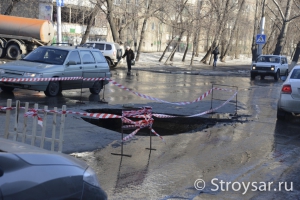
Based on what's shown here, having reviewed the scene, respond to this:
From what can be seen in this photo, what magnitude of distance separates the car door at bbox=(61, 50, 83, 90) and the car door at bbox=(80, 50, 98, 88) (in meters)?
0.23

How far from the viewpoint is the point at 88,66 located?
16.4 metres

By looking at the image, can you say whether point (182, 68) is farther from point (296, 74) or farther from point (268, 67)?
point (296, 74)

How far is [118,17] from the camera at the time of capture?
4184cm

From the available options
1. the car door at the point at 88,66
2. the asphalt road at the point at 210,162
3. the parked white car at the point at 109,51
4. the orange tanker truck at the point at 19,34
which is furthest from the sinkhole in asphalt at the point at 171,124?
the orange tanker truck at the point at 19,34

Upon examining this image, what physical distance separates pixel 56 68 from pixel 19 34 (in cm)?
1986

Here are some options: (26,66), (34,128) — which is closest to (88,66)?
(26,66)

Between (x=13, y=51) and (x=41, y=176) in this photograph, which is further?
(x=13, y=51)

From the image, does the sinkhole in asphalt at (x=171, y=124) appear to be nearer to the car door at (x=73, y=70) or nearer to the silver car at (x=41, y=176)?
the car door at (x=73, y=70)

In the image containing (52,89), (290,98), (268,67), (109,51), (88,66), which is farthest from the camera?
(109,51)

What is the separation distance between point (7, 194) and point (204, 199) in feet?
10.9

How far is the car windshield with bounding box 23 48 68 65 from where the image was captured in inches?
600

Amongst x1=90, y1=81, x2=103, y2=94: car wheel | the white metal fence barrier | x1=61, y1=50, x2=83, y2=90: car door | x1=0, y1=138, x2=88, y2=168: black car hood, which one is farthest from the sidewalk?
x1=0, y1=138, x2=88, y2=168: black car hood

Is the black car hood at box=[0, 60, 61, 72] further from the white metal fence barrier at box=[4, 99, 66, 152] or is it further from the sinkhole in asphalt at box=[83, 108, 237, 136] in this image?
the white metal fence barrier at box=[4, 99, 66, 152]

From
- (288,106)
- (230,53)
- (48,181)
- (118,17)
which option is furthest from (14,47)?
(230,53)
